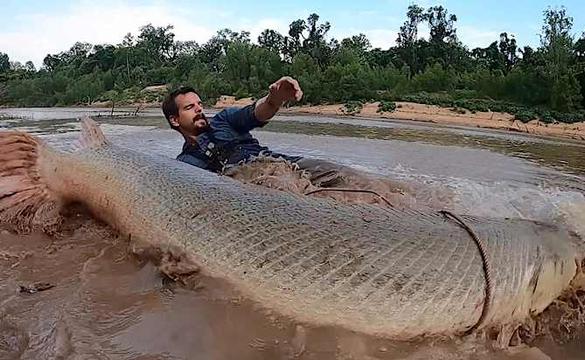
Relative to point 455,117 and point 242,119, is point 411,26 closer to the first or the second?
point 455,117

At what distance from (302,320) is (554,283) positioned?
1061mm

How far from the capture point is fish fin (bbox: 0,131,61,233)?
14.0 feet

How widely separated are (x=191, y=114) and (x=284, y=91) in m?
→ 1.04

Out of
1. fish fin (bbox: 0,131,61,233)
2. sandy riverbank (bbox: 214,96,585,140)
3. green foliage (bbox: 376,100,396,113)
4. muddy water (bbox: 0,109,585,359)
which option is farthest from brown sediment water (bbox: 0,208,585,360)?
green foliage (bbox: 376,100,396,113)

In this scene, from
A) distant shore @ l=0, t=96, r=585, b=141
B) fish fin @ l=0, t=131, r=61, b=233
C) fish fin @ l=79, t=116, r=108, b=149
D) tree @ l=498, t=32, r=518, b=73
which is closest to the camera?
fish fin @ l=0, t=131, r=61, b=233

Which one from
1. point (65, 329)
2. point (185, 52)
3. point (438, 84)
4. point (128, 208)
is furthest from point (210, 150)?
point (185, 52)

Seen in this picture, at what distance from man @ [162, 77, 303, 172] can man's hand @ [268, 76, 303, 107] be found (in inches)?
2.9

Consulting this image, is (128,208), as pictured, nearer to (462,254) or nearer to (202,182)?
(202,182)

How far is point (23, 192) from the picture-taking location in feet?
14.2

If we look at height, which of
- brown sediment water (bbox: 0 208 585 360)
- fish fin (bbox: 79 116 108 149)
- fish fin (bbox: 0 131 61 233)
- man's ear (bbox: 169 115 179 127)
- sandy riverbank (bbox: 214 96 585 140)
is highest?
man's ear (bbox: 169 115 179 127)

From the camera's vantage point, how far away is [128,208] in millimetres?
3648

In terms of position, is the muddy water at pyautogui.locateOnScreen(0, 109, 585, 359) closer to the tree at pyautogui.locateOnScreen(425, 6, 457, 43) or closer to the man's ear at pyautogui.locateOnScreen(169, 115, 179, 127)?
the man's ear at pyautogui.locateOnScreen(169, 115, 179, 127)

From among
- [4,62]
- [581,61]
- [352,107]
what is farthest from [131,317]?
[4,62]

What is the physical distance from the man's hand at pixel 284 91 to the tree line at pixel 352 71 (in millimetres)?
23724
